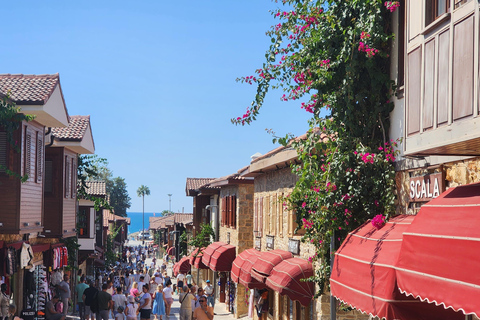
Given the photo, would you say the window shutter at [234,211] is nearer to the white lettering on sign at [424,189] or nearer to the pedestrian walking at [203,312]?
the pedestrian walking at [203,312]

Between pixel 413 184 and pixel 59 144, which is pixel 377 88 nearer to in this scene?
pixel 413 184

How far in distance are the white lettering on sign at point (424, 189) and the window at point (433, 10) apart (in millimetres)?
2266

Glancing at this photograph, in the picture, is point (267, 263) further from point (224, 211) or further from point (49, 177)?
point (224, 211)

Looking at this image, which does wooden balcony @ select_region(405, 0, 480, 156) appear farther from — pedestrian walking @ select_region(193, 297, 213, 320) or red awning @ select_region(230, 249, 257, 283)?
red awning @ select_region(230, 249, 257, 283)

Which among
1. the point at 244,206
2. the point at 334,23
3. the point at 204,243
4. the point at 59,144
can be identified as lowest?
the point at 204,243

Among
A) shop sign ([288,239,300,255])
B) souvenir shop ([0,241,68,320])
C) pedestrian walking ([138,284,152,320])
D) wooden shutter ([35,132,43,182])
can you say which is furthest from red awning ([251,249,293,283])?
wooden shutter ([35,132,43,182])

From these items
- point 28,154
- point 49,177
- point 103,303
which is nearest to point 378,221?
point 103,303

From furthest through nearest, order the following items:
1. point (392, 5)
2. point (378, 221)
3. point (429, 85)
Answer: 1. point (378, 221)
2. point (392, 5)
3. point (429, 85)

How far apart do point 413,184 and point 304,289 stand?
6.76 m

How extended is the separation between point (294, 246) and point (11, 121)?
8.64 meters

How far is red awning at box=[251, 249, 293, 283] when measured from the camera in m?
19.1

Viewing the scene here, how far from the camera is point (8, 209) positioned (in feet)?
61.2

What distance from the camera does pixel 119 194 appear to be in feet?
346

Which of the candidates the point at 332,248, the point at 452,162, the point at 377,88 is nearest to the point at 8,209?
the point at 332,248
